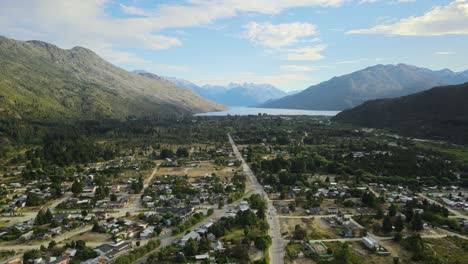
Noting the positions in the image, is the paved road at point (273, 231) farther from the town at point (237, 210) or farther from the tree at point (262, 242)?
the tree at point (262, 242)

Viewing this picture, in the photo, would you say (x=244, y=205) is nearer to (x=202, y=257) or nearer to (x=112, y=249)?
(x=202, y=257)

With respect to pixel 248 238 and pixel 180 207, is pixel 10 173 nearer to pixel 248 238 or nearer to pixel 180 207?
pixel 180 207

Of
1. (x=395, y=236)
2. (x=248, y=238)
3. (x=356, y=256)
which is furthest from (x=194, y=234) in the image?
(x=395, y=236)

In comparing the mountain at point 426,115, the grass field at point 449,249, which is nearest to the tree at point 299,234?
the grass field at point 449,249

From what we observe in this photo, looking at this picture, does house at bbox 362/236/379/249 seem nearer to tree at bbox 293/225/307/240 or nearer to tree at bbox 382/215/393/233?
tree at bbox 382/215/393/233

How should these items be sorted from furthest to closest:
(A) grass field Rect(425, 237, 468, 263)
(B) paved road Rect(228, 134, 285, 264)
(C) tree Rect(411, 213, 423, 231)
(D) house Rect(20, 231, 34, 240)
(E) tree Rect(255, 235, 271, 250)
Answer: (C) tree Rect(411, 213, 423, 231) < (D) house Rect(20, 231, 34, 240) < (E) tree Rect(255, 235, 271, 250) < (B) paved road Rect(228, 134, 285, 264) < (A) grass field Rect(425, 237, 468, 263)

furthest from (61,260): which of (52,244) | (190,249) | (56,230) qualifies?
(190,249)

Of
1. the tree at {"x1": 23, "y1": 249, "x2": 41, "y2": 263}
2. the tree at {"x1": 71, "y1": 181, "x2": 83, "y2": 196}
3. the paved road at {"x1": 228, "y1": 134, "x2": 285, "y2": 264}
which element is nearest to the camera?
the tree at {"x1": 23, "y1": 249, "x2": 41, "y2": 263}

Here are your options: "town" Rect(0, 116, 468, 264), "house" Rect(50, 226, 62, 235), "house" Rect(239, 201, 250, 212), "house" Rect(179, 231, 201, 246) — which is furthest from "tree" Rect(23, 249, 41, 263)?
"house" Rect(239, 201, 250, 212)
